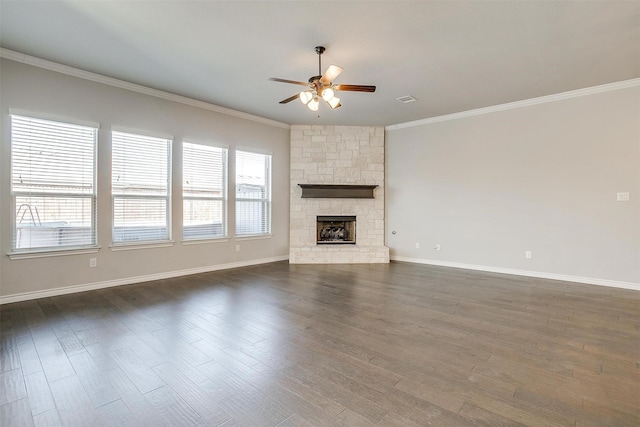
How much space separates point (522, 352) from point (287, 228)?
5133 millimetres

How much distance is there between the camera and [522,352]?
8.32 ft

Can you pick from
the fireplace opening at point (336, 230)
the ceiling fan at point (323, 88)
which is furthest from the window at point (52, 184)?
the fireplace opening at point (336, 230)

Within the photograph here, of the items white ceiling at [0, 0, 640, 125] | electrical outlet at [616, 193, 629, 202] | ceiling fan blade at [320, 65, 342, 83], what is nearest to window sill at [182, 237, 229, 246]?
white ceiling at [0, 0, 640, 125]

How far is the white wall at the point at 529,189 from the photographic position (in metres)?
4.54

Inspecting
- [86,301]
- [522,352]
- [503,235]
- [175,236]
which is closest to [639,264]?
[503,235]

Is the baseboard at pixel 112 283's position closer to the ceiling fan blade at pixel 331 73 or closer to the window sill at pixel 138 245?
the window sill at pixel 138 245

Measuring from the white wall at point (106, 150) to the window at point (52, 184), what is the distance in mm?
97

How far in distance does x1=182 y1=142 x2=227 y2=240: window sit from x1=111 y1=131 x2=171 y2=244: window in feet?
1.00

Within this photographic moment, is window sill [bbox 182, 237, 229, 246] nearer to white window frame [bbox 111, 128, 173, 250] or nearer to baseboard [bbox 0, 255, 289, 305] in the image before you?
white window frame [bbox 111, 128, 173, 250]

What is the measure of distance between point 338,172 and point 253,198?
2.02m

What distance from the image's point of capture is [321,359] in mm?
2410

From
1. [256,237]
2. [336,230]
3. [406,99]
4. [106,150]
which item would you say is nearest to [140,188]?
[106,150]

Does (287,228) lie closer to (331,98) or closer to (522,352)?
(331,98)

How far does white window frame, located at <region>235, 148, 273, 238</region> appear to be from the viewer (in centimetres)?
611
